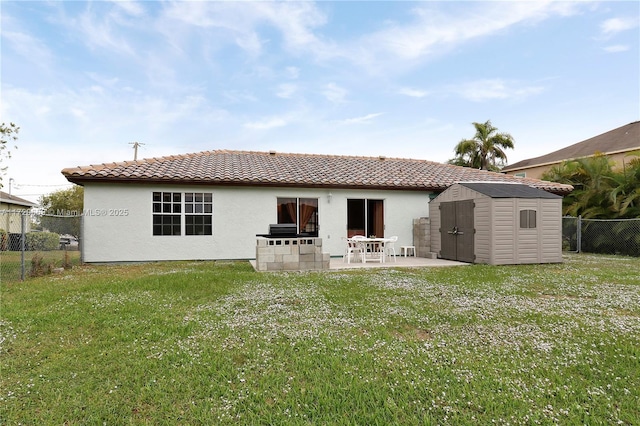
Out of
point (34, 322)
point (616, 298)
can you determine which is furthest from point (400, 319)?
point (34, 322)

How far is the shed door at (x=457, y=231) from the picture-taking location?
35.2 ft

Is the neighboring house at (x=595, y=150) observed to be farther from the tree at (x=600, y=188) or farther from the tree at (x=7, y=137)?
the tree at (x=7, y=137)

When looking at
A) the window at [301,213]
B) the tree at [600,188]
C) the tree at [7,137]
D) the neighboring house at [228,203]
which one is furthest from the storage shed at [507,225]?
the tree at [7,137]

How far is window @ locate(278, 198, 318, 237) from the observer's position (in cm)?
1262

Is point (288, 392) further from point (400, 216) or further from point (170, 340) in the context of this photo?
point (400, 216)

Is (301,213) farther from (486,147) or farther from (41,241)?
(486,147)

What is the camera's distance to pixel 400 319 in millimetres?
4688

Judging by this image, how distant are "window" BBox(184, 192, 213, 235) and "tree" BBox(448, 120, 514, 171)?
23215mm

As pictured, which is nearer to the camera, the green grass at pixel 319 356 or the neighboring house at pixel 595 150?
the green grass at pixel 319 356

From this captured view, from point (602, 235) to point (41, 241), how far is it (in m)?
20.6

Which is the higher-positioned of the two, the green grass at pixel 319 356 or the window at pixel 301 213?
the window at pixel 301 213

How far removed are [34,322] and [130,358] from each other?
2105 mm

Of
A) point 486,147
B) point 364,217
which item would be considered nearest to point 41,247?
point 364,217

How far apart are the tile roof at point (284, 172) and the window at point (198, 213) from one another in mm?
600
